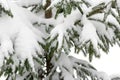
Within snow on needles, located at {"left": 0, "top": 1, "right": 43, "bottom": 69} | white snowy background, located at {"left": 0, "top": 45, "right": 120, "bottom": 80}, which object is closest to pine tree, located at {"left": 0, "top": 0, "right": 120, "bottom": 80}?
snow on needles, located at {"left": 0, "top": 1, "right": 43, "bottom": 69}

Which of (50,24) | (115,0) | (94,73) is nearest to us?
(115,0)

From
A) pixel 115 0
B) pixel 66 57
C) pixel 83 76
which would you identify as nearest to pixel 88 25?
pixel 115 0

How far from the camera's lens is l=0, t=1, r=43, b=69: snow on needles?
12.2 feet

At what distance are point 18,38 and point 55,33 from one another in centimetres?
41

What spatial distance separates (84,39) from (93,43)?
109 millimetres

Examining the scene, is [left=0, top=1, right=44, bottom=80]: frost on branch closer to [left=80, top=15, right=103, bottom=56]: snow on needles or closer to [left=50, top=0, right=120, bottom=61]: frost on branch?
[left=50, top=0, right=120, bottom=61]: frost on branch

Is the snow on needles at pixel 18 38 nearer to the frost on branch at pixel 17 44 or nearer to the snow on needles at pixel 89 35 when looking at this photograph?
the frost on branch at pixel 17 44

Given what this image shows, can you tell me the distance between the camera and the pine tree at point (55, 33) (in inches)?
143

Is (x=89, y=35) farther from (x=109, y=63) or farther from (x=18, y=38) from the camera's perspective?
(x=109, y=63)

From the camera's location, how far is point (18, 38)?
12.5 ft

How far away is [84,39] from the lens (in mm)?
3631

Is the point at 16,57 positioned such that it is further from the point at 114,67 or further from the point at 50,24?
the point at 114,67

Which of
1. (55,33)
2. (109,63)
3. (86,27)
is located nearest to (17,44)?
(55,33)

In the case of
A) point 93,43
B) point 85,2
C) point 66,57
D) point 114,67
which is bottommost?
point 114,67
